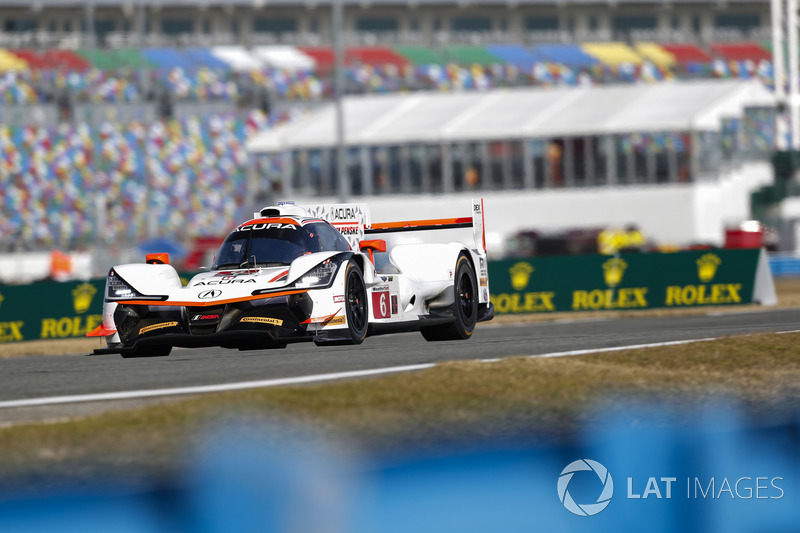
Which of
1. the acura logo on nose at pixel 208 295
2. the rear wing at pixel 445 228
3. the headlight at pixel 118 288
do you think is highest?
the rear wing at pixel 445 228

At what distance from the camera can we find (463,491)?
619 centimetres

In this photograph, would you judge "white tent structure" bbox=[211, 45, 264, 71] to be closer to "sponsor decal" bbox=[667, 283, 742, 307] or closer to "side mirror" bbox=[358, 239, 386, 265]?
"sponsor decal" bbox=[667, 283, 742, 307]

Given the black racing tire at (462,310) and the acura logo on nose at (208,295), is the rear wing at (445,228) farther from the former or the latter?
the acura logo on nose at (208,295)

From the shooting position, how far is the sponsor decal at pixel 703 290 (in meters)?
23.7

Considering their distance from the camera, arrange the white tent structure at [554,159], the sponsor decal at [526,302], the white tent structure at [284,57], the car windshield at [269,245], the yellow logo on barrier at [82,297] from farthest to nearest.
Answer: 1. the white tent structure at [284,57]
2. the white tent structure at [554,159]
3. the sponsor decal at [526,302]
4. the yellow logo on barrier at [82,297]
5. the car windshield at [269,245]

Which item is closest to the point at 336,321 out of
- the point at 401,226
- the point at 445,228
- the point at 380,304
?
the point at 380,304

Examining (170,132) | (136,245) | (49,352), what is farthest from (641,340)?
(170,132)

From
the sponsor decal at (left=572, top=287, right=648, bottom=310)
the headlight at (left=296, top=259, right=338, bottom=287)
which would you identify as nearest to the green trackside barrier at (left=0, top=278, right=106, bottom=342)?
the sponsor decal at (left=572, top=287, right=648, bottom=310)

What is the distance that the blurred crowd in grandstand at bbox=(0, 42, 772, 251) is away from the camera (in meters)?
47.2

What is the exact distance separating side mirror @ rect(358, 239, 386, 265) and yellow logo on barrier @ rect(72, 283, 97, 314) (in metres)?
10.3

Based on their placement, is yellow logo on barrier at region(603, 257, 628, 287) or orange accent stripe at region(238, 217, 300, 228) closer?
orange accent stripe at region(238, 217, 300, 228)

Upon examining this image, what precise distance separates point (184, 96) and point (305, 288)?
151 feet

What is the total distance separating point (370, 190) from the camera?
4791 cm

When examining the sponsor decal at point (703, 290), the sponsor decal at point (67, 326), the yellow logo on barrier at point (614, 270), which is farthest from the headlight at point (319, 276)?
the sponsor decal at point (703, 290)
